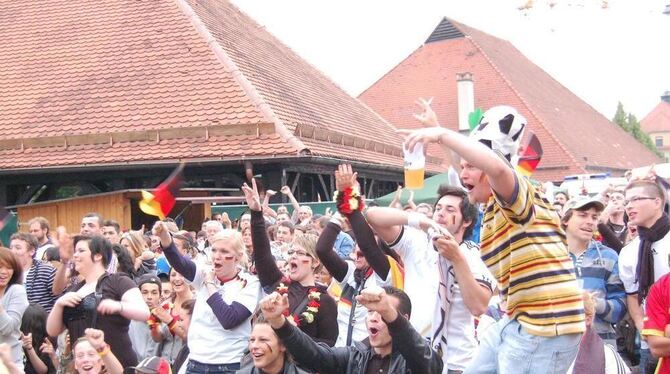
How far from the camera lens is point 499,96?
37750mm

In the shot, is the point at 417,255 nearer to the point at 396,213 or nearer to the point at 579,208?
the point at 396,213

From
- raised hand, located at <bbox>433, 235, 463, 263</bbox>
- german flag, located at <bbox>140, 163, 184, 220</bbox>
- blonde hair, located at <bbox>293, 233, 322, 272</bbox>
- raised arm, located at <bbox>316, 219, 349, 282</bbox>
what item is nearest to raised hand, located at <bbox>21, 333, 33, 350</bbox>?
german flag, located at <bbox>140, 163, 184, 220</bbox>

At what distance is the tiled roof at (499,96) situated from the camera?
3541 cm

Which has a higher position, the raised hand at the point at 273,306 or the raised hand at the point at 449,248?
the raised hand at the point at 449,248

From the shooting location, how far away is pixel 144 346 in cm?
701

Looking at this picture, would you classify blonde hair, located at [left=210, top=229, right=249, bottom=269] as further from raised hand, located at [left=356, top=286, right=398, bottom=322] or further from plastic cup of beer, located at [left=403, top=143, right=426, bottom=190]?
plastic cup of beer, located at [left=403, top=143, right=426, bottom=190]

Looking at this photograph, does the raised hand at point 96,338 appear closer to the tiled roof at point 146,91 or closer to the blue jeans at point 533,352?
the blue jeans at point 533,352

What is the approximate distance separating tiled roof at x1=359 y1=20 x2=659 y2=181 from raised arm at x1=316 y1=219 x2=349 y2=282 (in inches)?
1156

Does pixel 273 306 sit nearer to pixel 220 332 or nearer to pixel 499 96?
pixel 220 332

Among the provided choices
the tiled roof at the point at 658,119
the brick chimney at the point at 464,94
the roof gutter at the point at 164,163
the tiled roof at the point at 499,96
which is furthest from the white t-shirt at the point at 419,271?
the tiled roof at the point at 658,119

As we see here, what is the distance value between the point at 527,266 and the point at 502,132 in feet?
1.87

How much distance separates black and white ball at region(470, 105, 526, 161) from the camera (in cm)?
361

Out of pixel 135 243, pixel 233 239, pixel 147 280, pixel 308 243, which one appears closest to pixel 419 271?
pixel 308 243

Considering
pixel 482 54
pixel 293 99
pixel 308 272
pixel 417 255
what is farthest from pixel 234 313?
pixel 482 54
